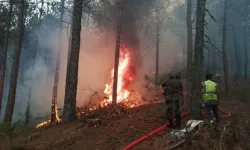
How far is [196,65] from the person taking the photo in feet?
26.9

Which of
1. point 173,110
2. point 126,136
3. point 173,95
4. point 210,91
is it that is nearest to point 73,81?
point 126,136

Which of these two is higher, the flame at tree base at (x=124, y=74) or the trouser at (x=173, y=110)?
the flame at tree base at (x=124, y=74)

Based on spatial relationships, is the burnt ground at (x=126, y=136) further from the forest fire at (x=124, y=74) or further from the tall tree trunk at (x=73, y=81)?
the forest fire at (x=124, y=74)

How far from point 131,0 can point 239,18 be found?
18004mm

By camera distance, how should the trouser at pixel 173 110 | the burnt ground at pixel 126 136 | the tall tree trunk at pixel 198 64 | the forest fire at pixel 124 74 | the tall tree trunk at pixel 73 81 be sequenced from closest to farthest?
the burnt ground at pixel 126 136 < the trouser at pixel 173 110 < the tall tree trunk at pixel 198 64 < the tall tree trunk at pixel 73 81 < the forest fire at pixel 124 74

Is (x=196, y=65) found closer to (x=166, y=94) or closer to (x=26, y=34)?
(x=166, y=94)

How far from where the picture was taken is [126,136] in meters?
6.70

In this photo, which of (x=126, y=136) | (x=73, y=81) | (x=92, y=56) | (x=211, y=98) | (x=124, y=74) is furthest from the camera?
(x=92, y=56)

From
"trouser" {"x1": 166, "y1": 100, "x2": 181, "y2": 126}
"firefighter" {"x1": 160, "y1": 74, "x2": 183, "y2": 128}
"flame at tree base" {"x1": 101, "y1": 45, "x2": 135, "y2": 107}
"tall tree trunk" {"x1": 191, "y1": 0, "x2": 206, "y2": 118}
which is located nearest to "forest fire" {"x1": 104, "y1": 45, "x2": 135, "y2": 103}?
"flame at tree base" {"x1": 101, "y1": 45, "x2": 135, "y2": 107}

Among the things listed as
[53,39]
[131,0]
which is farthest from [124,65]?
[53,39]

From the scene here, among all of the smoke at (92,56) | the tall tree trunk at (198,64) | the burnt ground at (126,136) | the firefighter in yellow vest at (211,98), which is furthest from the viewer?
the smoke at (92,56)

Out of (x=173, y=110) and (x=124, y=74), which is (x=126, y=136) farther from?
(x=124, y=74)

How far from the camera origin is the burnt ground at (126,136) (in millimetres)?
5812

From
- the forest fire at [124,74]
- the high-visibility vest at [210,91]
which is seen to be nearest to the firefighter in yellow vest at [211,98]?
the high-visibility vest at [210,91]
